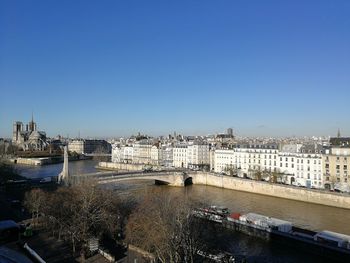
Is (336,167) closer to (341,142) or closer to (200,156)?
(341,142)

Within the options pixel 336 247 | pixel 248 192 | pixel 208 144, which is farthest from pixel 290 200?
pixel 208 144

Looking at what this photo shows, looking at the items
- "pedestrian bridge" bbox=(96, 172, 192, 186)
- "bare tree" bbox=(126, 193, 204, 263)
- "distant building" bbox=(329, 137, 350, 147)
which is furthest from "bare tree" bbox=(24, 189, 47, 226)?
"distant building" bbox=(329, 137, 350, 147)

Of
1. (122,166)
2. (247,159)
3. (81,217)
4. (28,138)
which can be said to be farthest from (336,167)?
(28,138)

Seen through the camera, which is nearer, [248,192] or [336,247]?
[336,247]

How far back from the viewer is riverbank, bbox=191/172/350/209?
36000mm

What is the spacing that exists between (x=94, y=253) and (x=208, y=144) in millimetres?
53041

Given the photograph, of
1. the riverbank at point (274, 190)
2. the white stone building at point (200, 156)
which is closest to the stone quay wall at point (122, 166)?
the white stone building at point (200, 156)

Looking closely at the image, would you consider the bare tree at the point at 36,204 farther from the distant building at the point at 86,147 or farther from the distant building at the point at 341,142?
the distant building at the point at 86,147

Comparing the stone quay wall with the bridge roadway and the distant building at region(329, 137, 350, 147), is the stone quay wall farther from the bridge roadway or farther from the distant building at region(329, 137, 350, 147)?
the distant building at region(329, 137, 350, 147)

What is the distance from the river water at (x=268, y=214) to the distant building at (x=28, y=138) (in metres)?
83.6

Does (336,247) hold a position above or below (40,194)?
below

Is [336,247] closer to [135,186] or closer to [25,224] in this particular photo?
[25,224]

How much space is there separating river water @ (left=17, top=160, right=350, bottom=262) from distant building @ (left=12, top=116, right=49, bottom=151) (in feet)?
274

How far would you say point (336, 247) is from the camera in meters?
21.5
